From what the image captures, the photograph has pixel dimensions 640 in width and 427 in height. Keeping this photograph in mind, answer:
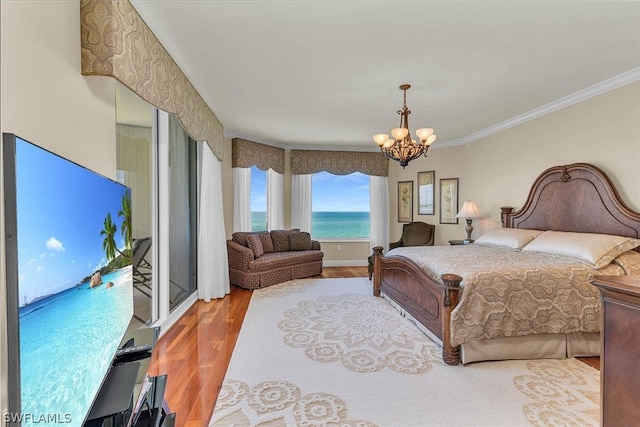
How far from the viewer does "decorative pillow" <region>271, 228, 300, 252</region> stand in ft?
18.3

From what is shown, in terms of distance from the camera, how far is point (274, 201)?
6.08 m

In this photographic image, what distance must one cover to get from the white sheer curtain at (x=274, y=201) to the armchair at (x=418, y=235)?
2261mm

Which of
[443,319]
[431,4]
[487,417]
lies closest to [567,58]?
[431,4]

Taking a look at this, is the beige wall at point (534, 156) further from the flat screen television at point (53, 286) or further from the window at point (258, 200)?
the flat screen television at point (53, 286)

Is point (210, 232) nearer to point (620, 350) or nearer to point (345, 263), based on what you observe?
point (345, 263)

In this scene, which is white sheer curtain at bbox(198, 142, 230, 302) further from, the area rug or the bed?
the bed

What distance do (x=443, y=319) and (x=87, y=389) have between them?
2.32 metres

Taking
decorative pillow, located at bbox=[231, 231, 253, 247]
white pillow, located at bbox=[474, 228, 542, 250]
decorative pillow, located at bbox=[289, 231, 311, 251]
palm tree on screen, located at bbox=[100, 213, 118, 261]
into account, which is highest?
palm tree on screen, located at bbox=[100, 213, 118, 261]

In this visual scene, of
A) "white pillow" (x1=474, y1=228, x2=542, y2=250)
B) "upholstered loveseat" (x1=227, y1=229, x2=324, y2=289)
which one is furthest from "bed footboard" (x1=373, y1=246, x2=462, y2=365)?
"upholstered loveseat" (x1=227, y1=229, x2=324, y2=289)

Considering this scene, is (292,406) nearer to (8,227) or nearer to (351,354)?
(351,354)

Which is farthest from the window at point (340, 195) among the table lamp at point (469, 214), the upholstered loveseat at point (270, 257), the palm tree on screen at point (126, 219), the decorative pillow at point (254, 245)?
the palm tree on screen at point (126, 219)

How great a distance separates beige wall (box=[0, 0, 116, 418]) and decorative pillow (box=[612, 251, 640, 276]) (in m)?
3.95

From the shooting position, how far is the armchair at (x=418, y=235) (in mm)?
5746

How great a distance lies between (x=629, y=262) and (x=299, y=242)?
433 cm
